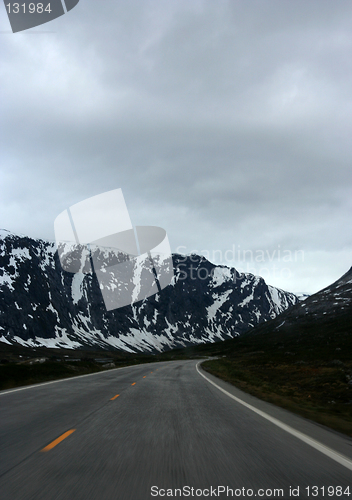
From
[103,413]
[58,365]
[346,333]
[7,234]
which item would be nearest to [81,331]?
[7,234]

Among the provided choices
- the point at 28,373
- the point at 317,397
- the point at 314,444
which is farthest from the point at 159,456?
the point at 28,373

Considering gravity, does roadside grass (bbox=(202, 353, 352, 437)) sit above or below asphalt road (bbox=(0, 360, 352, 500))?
below

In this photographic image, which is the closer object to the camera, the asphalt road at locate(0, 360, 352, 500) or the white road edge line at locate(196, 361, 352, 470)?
the asphalt road at locate(0, 360, 352, 500)

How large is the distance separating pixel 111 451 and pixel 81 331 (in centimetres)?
19051

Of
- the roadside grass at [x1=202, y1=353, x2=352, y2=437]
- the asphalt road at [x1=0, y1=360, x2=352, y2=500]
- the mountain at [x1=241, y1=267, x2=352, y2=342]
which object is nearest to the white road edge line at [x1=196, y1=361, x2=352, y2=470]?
the asphalt road at [x1=0, y1=360, x2=352, y2=500]

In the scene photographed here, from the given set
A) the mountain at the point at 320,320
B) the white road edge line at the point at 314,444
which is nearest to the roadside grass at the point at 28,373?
the white road edge line at the point at 314,444

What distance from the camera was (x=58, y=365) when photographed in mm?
27859

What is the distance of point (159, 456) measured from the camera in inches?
213

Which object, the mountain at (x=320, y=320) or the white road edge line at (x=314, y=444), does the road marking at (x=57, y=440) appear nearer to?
the white road edge line at (x=314, y=444)

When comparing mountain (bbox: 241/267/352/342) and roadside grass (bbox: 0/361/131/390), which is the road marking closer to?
roadside grass (bbox: 0/361/131/390)

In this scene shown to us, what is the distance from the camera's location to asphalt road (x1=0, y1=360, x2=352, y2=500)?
4.10 metres

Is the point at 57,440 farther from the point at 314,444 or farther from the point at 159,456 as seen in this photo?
the point at 314,444

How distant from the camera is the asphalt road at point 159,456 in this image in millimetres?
4098

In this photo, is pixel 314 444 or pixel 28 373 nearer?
pixel 314 444
